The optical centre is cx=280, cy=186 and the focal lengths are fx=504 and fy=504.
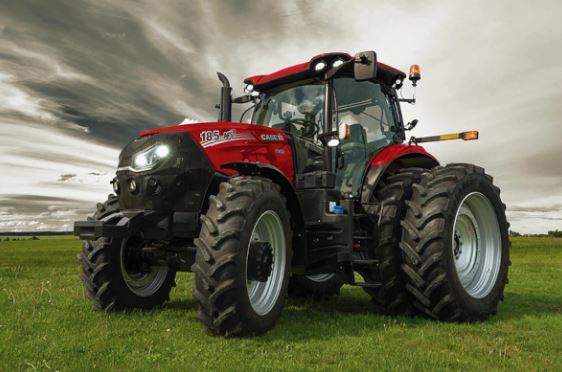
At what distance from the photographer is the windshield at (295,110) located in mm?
6367

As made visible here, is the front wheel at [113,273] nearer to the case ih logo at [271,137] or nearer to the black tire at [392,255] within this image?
the case ih logo at [271,137]

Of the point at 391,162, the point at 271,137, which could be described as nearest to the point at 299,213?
the point at 271,137

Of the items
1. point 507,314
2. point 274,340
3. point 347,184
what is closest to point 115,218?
point 274,340

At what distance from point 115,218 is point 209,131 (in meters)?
1.28

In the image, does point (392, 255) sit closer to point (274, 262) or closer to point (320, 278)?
point (274, 262)

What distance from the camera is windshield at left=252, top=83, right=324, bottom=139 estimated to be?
6.37 m

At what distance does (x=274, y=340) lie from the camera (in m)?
4.51

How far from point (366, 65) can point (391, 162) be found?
1.51 meters

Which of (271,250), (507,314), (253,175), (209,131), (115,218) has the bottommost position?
(507,314)

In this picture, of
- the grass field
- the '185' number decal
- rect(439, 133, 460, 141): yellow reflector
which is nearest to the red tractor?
the '185' number decal

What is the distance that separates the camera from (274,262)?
17.0ft

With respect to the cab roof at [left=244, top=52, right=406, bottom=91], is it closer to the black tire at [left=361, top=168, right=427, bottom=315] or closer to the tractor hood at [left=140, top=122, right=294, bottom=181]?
the tractor hood at [left=140, top=122, right=294, bottom=181]

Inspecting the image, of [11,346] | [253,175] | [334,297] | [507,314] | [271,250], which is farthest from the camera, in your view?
[334,297]

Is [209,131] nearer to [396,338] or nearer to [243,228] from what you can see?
[243,228]
